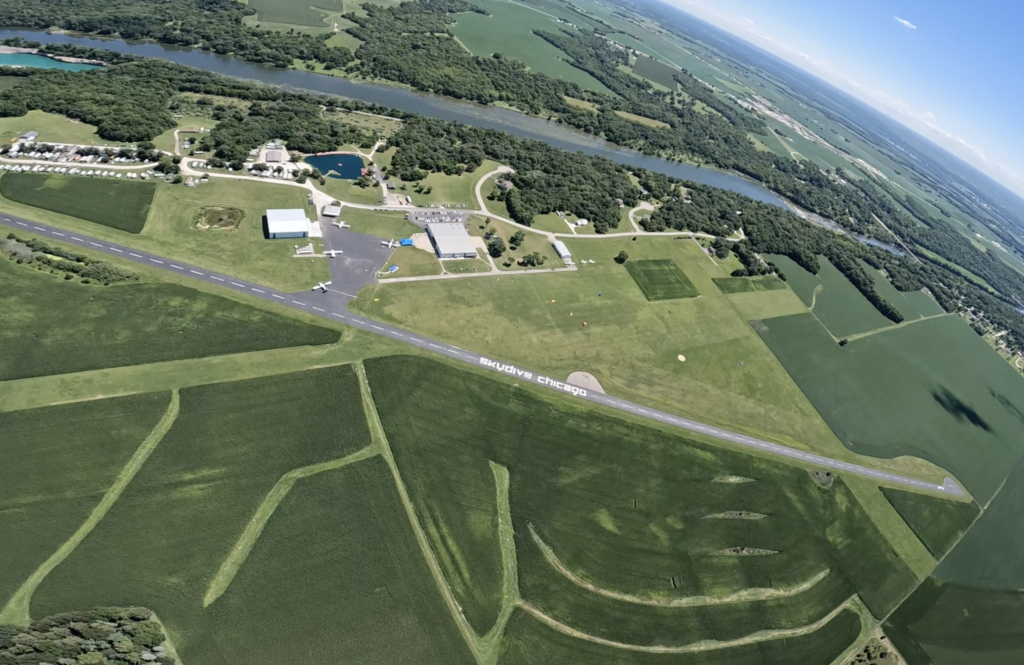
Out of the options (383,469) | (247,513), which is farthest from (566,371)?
(247,513)

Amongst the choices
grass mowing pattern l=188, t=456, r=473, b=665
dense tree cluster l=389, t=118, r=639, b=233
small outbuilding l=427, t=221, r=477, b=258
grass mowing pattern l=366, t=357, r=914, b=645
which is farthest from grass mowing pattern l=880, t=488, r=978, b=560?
small outbuilding l=427, t=221, r=477, b=258

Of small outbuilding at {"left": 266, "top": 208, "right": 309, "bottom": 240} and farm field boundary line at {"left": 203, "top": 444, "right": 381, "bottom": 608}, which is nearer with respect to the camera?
farm field boundary line at {"left": 203, "top": 444, "right": 381, "bottom": 608}

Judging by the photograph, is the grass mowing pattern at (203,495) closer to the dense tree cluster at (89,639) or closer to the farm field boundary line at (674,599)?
the dense tree cluster at (89,639)

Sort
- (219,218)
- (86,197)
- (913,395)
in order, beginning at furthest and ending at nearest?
(913,395)
(219,218)
(86,197)

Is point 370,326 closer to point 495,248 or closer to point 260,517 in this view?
point 260,517

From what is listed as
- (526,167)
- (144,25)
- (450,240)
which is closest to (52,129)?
(144,25)

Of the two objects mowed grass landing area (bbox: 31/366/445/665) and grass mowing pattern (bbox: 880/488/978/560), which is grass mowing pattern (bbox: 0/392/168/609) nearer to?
mowed grass landing area (bbox: 31/366/445/665)
